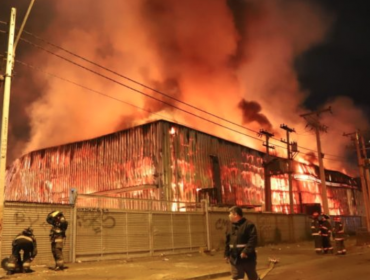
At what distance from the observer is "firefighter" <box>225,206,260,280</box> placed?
6069 millimetres

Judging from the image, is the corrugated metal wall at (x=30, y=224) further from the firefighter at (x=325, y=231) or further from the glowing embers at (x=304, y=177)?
the glowing embers at (x=304, y=177)

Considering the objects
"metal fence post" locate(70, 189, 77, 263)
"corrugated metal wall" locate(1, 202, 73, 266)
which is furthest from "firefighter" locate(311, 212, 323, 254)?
"corrugated metal wall" locate(1, 202, 73, 266)

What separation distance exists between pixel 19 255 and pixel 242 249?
7673mm

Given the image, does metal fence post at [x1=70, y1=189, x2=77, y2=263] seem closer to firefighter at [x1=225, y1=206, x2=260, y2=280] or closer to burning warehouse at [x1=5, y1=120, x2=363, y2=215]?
burning warehouse at [x1=5, y1=120, x2=363, y2=215]

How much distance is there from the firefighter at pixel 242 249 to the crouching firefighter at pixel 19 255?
22.6ft

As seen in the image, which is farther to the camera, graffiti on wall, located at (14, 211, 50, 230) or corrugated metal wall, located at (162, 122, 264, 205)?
corrugated metal wall, located at (162, 122, 264, 205)

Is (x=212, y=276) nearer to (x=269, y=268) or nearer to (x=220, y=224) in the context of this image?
(x=269, y=268)

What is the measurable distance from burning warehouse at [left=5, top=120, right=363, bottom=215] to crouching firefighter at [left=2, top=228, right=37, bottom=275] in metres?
10.9

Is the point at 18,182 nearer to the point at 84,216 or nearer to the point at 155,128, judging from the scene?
the point at 155,128

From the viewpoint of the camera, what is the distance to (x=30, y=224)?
41.6 ft

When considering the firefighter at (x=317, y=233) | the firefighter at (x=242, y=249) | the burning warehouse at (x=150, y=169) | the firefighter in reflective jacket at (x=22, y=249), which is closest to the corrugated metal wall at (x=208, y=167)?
the burning warehouse at (x=150, y=169)

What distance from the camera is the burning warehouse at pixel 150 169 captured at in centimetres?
2370

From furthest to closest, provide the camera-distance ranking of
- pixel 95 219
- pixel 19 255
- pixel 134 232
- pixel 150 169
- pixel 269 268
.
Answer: pixel 150 169 → pixel 134 232 → pixel 95 219 → pixel 269 268 → pixel 19 255

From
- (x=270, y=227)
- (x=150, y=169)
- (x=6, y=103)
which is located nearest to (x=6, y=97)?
(x=6, y=103)
